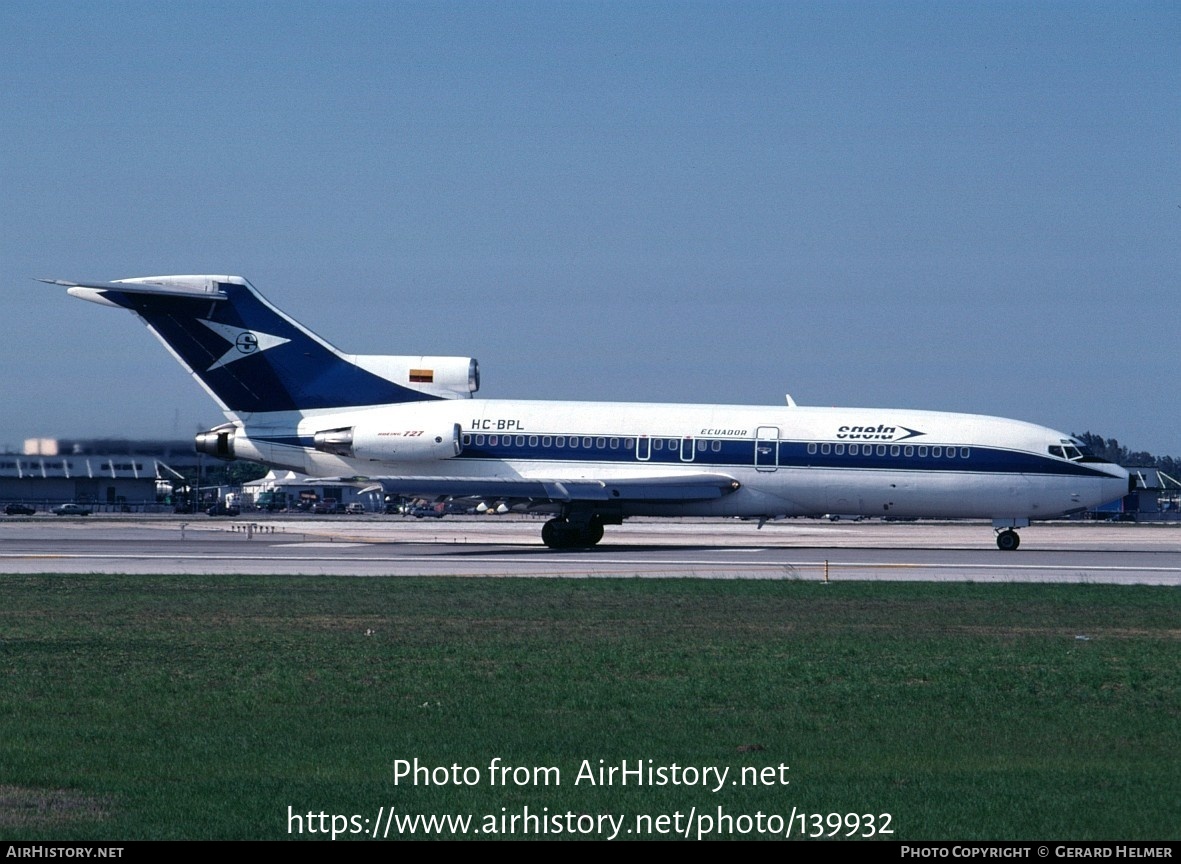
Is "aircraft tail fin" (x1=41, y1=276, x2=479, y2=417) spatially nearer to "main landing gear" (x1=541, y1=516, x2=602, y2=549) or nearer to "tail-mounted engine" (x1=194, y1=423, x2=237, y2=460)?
"tail-mounted engine" (x1=194, y1=423, x2=237, y2=460)

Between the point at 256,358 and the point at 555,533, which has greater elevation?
the point at 256,358

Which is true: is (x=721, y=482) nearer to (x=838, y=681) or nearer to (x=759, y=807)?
(x=838, y=681)

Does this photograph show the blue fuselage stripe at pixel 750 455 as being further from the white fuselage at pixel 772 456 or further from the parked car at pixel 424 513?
the parked car at pixel 424 513

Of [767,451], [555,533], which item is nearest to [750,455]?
[767,451]

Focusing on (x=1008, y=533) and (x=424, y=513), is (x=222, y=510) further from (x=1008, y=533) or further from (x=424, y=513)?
(x=1008, y=533)

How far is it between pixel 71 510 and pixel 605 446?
55.6 m

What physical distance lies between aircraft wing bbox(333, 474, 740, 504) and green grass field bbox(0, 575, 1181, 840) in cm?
1479

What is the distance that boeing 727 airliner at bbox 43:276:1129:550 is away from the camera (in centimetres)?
3850

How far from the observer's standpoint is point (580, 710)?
12.5m

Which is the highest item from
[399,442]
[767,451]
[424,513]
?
[399,442]

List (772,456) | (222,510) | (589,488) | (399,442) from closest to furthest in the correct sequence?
(589,488)
(772,456)
(399,442)
(222,510)
